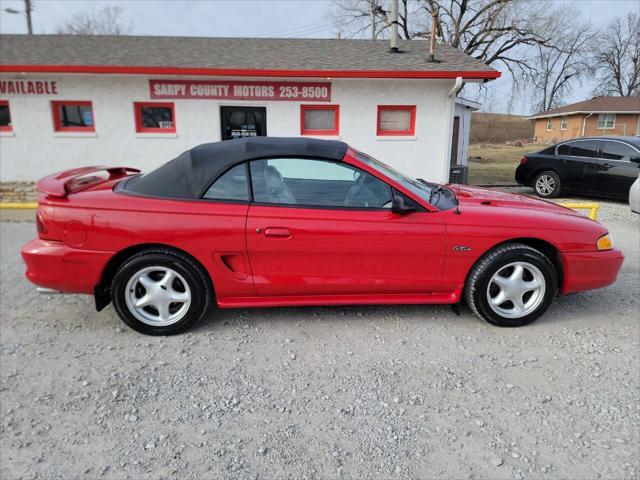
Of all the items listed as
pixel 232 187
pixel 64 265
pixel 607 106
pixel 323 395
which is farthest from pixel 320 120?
pixel 607 106

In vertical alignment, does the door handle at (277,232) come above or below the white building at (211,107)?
below

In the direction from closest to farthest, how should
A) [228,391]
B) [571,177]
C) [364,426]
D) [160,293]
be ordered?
1. [364,426]
2. [228,391]
3. [160,293]
4. [571,177]

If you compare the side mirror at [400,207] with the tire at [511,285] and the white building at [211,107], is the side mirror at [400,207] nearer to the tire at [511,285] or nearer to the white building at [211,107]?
the tire at [511,285]

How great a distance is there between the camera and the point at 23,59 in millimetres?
9953

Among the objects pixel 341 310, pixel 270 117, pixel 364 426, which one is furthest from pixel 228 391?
pixel 270 117

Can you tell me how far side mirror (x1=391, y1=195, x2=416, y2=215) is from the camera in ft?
10.3

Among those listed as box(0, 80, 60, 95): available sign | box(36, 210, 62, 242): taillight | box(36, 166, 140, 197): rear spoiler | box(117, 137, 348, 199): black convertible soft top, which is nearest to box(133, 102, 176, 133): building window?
box(0, 80, 60, 95): available sign

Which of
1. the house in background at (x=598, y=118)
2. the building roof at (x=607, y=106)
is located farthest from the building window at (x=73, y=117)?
the building roof at (x=607, y=106)

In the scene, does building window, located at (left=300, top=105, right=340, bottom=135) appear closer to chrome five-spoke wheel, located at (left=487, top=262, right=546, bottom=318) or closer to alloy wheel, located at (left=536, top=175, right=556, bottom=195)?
alloy wheel, located at (left=536, top=175, right=556, bottom=195)

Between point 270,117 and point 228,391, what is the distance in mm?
8296

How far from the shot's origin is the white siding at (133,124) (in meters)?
9.70

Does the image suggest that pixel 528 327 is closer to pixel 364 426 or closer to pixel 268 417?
pixel 364 426

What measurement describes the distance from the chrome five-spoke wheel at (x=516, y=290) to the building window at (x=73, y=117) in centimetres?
975

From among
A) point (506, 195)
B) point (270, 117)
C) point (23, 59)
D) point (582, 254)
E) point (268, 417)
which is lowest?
point (268, 417)
